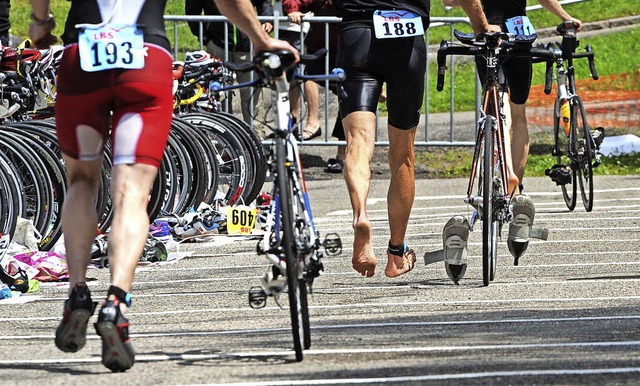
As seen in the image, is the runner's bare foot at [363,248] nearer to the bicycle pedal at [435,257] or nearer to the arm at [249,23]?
the bicycle pedal at [435,257]

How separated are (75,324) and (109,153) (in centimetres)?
478

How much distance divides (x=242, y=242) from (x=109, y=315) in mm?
5762

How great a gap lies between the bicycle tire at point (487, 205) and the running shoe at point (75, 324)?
2.91m

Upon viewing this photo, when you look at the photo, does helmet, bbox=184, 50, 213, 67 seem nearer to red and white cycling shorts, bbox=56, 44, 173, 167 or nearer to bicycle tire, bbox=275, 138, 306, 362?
red and white cycling shorts, bbox=56, 44, 173, 167

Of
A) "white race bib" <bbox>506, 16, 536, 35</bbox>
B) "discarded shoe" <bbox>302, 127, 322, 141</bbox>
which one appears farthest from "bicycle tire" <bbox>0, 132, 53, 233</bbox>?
"discarded shoe" <bbox>302, 127, 322, 141</bbox>

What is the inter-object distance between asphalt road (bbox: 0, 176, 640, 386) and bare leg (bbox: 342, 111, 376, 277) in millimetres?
179

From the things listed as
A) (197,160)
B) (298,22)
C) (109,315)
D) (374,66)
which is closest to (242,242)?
(197,160)

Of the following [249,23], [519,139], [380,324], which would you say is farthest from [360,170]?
[519,139]

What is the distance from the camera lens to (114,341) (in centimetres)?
599

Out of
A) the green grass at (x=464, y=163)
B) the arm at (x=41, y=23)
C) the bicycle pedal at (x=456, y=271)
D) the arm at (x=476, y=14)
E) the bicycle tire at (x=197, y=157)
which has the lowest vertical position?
the green grass at (x=464, y=163)

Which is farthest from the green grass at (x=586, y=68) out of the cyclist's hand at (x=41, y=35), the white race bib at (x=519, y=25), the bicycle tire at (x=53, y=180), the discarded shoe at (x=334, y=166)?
the cyclist's hand at (x=41, y=35)

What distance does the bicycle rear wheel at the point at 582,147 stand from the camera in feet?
42.9

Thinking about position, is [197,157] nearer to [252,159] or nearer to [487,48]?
[252,159]

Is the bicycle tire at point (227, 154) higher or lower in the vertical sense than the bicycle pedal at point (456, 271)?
lower
